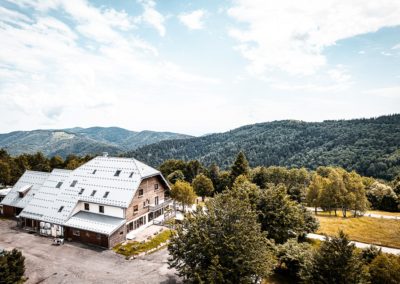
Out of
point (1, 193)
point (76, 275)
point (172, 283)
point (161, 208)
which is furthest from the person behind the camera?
point (1, 193)

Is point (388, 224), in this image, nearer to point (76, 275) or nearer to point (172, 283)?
point (172, 283)

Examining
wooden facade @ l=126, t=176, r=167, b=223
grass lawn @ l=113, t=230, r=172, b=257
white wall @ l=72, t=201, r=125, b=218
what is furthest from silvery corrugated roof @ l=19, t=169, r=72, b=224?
grass lawn @ l=113, t=230, r=172, b=257

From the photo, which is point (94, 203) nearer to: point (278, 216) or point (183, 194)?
point (183, 194)

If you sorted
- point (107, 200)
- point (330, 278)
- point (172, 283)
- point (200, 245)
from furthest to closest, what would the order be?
point (107, 200) → point (172, 283) → point (200, 245) → point (330, 278)

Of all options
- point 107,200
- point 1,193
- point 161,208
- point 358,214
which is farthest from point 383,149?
point 1,193

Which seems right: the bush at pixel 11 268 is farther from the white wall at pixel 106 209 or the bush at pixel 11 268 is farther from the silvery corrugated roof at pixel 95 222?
the white wall at pixel 106 209

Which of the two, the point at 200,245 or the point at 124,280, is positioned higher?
the point at 200,245

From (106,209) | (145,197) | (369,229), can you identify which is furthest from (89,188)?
(369,229)
